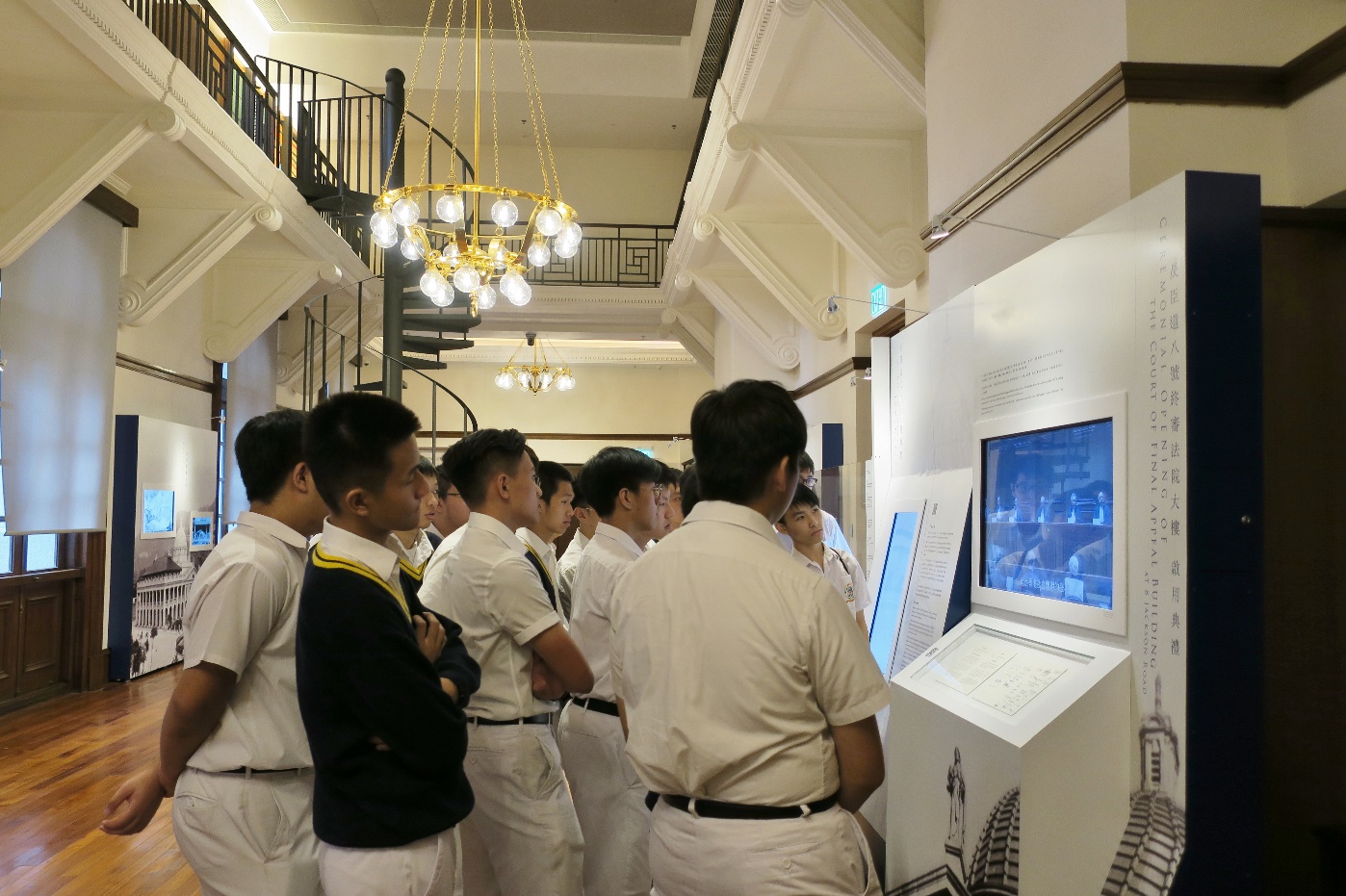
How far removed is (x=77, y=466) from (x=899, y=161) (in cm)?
629

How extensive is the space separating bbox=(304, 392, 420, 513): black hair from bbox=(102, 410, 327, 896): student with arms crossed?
0.31 metres

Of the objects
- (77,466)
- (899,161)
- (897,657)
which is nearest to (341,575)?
(897,657)

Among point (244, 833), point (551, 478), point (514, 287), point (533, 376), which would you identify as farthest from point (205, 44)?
point (533, 376)

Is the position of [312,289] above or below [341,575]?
above

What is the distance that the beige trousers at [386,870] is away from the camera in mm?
1760

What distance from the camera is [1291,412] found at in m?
2.48

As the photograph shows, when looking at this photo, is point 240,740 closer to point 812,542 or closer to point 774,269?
point 812,542

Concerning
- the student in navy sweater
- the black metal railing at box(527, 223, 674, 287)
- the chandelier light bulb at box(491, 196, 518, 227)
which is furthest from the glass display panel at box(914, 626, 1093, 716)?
the black metal railing at box(527, 223, 674, 287)

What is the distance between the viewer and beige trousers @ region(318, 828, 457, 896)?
1.76 meters

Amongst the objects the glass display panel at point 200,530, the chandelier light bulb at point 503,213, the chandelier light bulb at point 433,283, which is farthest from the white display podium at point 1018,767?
the glass display panel at point 200,530

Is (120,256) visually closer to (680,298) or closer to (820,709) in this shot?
(680,298)

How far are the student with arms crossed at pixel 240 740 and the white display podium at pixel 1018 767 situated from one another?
1399mm

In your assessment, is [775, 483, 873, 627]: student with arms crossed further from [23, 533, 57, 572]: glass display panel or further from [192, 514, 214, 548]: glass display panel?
[192, 514, 214, 548]: glass display panel

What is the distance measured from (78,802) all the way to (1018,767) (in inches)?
195
